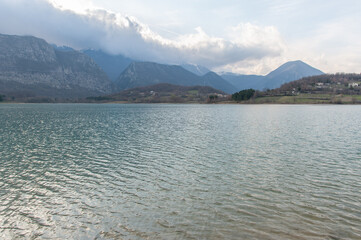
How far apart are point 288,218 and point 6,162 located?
3542 cm

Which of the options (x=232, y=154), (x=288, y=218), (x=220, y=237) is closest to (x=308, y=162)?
(x=232, y=154)

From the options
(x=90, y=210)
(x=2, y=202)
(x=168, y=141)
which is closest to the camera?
(x=90, y=210)

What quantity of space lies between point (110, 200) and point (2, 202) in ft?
29.0

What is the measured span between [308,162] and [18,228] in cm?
3163

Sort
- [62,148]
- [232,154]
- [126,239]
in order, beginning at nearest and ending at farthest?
1. [126,239]
2. [232,154]
3. [62,148]

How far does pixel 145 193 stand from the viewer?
824 inches

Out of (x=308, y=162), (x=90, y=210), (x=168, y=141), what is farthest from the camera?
(x=168, y=141)

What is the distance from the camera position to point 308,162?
3030 cm

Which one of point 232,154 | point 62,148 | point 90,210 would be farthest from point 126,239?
point 62,148

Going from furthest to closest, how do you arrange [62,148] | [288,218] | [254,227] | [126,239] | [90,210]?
1. [62,148]
2. [90,210]
3. [288,218]
4. [254,227]
5. [126,239]

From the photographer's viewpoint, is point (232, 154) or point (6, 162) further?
point (232, 154)

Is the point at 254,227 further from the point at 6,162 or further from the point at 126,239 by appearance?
the point at 6,162

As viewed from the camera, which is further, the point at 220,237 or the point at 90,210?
the point at 90,210

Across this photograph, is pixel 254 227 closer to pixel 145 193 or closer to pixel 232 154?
pixel 145 193
